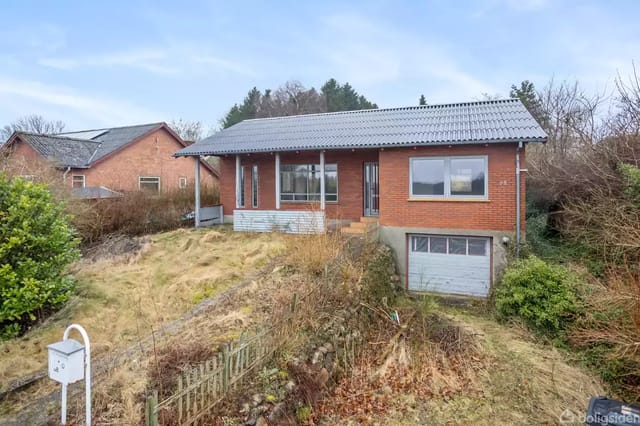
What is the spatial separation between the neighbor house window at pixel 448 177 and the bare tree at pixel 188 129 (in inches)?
1378

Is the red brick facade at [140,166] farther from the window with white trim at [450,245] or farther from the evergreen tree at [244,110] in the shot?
the evergreen tree at [244,110]

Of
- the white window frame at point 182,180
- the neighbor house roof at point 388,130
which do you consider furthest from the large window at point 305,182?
the white window frame at point 182,180

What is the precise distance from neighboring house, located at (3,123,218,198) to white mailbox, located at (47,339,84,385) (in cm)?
1578

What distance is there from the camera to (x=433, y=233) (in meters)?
12.0

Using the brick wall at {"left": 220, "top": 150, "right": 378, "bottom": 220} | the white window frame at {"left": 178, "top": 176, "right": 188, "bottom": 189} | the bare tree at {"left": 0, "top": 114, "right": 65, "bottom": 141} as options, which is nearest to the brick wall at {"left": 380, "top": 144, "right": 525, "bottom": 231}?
the brick wall at {"left": 220, "top": 150, "right": 378, "bottom": 220}

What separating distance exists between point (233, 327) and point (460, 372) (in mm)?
4408

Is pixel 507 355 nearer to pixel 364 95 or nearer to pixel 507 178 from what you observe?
pixel 507 178

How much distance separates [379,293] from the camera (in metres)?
9.68

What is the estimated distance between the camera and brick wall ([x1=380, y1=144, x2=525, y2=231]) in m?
11.2

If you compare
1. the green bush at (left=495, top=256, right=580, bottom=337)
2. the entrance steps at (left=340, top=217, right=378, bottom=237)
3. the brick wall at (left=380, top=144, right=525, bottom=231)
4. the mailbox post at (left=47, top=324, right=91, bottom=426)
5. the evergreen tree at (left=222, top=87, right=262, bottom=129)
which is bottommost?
the green bush at (left=495, top=256, right=580, bottom=337)

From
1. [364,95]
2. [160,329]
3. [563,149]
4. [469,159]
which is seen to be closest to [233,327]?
[160,329]

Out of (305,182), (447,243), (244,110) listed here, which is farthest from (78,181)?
(244,110)

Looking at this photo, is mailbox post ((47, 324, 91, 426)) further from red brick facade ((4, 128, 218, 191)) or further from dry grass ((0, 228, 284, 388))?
red brick facade ((4, 128, 218, 191))

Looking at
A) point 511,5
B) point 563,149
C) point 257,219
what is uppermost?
point 511,5
